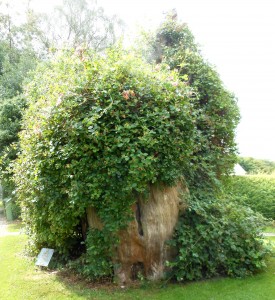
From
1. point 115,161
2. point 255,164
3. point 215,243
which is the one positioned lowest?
point 215,243

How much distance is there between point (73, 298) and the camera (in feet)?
16.1

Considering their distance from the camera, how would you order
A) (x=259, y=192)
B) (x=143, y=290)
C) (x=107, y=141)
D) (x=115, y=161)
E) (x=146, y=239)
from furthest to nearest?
(x=259, y=192)
(x=146, y=239)
(x=143, y=290)
(x=107, y=141)
(x=115, y=161)

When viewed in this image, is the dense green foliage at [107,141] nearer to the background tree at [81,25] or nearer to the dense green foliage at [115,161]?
the dense green foliage at [115,161]

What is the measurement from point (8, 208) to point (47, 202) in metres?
9.48

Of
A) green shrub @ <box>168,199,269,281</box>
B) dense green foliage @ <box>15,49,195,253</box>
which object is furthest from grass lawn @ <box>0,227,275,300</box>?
dense green foliage @ <box>15,49,195,253</box>

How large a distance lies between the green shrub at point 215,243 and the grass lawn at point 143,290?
0.66 ft

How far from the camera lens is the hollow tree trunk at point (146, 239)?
17.3ft

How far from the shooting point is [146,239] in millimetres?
5281

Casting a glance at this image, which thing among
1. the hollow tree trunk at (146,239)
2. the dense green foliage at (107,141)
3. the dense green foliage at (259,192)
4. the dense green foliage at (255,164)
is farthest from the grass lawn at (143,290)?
the dense green foliage at (255,164)

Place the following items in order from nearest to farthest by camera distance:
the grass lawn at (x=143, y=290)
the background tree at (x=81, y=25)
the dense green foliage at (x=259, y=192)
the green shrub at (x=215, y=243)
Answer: the grass lawn at (x=143, y=290) < the green shrub at (x=215, y=243) < the dense green foliage at (x=259, y=192) < the background tree at (x=81, y=25)

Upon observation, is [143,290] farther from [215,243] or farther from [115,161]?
[115,161]

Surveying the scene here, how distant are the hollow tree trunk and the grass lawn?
31 centimetres

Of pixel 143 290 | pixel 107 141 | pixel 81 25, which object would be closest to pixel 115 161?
pixel 107 141

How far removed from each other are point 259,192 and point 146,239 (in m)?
8.50
